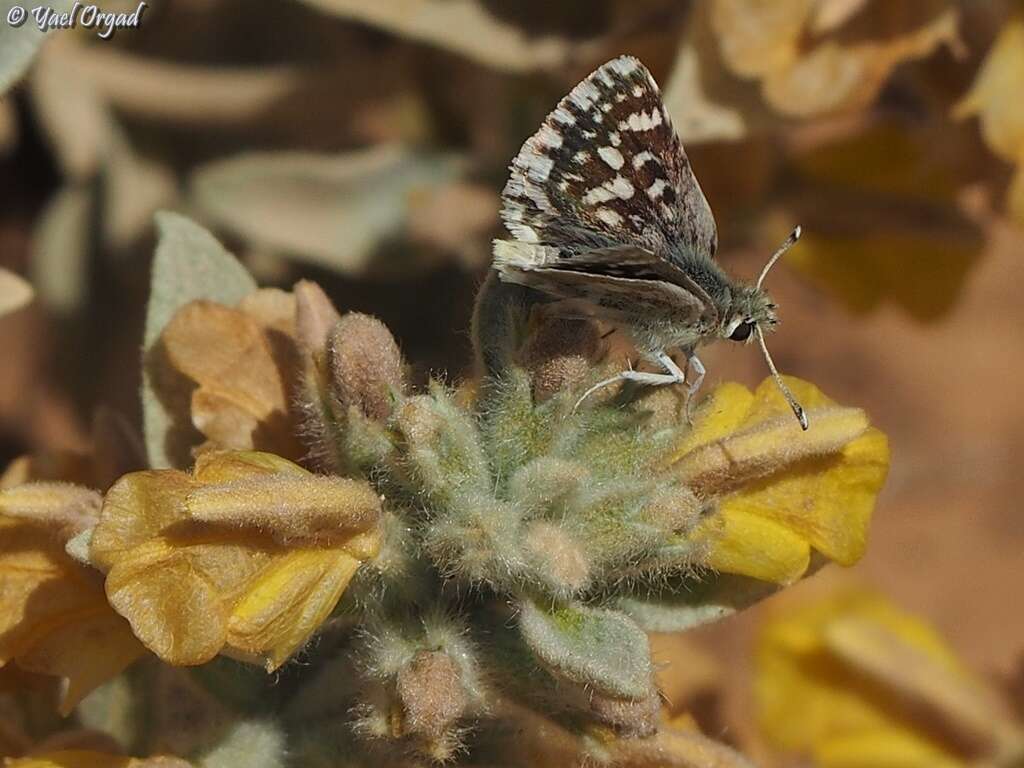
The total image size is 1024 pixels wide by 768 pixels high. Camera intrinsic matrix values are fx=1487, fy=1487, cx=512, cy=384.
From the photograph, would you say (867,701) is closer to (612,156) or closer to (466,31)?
(466,31)

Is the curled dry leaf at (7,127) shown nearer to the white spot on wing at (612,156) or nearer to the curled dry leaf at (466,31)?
the curled dry leaf at (466,31)

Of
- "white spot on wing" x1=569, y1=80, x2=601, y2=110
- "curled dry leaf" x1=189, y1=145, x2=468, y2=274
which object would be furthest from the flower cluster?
"curled dry leaf" x1=189, y1=145, x2=468, y2=274

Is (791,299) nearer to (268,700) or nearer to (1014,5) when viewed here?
(1014,5)

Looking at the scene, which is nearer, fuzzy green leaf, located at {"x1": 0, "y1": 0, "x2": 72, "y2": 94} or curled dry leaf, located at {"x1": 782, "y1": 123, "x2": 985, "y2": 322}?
fuzzy green leaf, located at {"x1": 0, "y1": 0, "x2": 72, "y2": 94}

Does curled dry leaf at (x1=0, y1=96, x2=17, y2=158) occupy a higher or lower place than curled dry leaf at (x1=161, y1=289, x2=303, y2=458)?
lower

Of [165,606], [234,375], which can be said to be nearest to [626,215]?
[234,375]

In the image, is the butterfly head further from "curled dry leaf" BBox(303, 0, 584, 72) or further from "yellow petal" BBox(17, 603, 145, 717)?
"curled dry leaf" BBox(303, 0, 584, 72)

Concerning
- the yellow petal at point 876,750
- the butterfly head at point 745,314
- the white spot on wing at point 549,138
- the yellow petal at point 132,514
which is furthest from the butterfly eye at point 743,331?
the yellow petal at point 876,750
